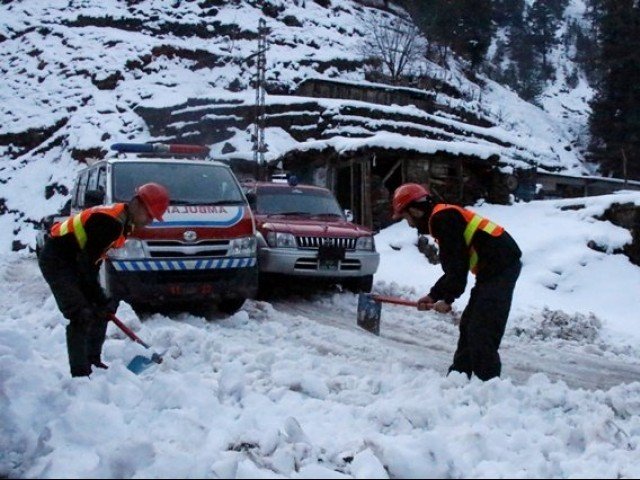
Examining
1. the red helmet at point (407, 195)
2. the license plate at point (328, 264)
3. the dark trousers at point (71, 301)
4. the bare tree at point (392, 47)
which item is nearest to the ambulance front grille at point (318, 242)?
the license plate at point (328, 264)

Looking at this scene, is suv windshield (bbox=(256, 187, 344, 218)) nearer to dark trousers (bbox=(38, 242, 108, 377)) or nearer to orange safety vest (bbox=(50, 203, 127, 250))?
orange safety vest (bbox=(50, 203, 127, 250))

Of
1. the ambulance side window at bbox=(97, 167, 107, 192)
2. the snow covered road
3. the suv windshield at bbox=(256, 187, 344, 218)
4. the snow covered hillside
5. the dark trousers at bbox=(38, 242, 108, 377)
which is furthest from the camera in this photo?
the snow covered hillside

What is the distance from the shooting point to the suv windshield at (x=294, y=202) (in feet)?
34.5

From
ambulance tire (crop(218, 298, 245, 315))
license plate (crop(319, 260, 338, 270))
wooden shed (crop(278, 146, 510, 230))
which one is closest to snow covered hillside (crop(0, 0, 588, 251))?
wooden shed (crop(278, 146, 510, 230))

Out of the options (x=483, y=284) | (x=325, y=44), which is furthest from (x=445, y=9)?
(x=483, y=284)

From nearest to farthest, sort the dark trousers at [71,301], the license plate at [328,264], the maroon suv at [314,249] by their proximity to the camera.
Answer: the dark trousers at [71,301] < the maroon suv at [314,249] < the license plate at [328,264]

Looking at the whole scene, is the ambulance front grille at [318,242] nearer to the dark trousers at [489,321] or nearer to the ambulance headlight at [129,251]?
the ambulance headlight at [129,251]

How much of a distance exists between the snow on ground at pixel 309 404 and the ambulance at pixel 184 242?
0.34 meters

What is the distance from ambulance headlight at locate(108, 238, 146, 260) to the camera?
286 inches

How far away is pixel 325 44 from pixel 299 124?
15423 millimetres

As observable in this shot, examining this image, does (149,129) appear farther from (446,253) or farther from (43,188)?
(446,253)

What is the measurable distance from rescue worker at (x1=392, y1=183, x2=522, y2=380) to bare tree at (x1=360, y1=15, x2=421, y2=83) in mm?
35592

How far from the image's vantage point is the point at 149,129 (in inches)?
1209

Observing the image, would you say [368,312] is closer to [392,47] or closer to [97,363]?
[97,363]
